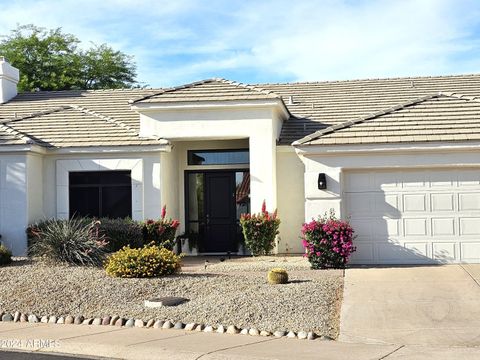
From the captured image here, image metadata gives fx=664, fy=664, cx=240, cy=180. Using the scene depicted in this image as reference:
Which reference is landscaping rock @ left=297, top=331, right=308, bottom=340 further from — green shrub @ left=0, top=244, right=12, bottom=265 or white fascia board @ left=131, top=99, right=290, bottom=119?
white fascia board @ left=131, top=99, right=290, bottom=119

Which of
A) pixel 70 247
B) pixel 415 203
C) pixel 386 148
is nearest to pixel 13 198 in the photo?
pixel 70 247

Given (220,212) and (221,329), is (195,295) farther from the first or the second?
(220,212)

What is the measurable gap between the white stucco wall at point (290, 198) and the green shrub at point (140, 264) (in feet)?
17.9

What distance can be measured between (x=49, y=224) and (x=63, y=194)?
56.8 inches

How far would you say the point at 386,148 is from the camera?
50.1ft

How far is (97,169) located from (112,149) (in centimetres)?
72

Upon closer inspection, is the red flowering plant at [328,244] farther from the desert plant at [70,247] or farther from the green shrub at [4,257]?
the green shrub at [4,257]

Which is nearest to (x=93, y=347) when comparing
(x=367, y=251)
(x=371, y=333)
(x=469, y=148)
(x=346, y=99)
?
(x=371, y=333)

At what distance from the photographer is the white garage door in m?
15.1

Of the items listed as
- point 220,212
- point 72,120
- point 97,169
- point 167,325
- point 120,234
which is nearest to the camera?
point 167,325

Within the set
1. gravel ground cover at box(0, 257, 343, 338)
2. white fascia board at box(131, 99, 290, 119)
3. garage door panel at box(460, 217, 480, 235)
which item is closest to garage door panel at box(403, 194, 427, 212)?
garage door panel at box(460, 217, 480, 235)

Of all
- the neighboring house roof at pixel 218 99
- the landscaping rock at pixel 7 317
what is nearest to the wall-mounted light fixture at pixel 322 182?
the neighboring house roof at pixel 218 99

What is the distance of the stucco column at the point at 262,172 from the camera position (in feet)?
57.6

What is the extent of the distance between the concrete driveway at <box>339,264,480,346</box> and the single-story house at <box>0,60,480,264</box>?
1.60 metres
